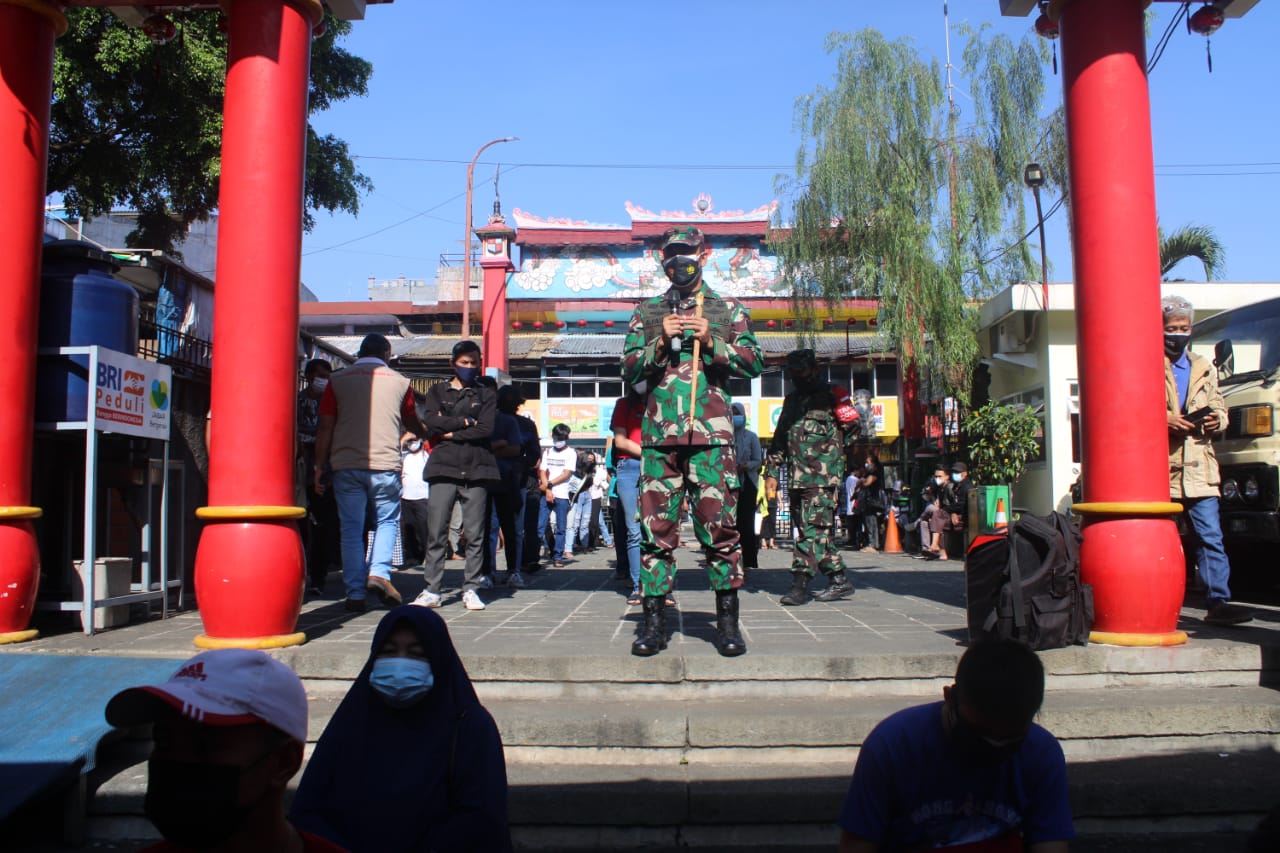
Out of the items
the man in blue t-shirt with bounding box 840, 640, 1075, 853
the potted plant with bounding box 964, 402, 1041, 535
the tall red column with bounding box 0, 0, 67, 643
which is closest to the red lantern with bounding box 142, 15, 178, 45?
the tall red column with bounding box 0, 0, 67, 643

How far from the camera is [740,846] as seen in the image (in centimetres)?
351

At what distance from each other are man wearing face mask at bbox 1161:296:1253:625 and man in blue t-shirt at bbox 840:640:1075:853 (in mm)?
4200

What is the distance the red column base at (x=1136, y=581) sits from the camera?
4.89 m

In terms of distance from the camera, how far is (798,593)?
699 centimetres

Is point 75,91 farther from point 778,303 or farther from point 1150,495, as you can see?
point 778,303

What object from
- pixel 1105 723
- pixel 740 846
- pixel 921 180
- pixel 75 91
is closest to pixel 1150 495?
pixel 1105 723

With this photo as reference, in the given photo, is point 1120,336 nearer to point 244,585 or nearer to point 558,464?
point 244,585

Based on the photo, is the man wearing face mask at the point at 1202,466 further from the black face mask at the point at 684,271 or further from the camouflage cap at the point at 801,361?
the black face mask at the point at 684,271

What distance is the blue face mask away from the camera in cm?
247

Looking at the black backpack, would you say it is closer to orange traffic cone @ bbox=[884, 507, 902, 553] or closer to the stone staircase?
the stone staircase

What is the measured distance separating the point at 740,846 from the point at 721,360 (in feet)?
8.39

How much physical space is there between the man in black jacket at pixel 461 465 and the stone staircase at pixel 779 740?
2.03 m

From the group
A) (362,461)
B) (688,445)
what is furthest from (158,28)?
(688,445)

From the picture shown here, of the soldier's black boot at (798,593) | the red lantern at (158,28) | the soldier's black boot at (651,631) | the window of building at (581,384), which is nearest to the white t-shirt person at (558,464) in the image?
the soldier's black boot at (798,593)
